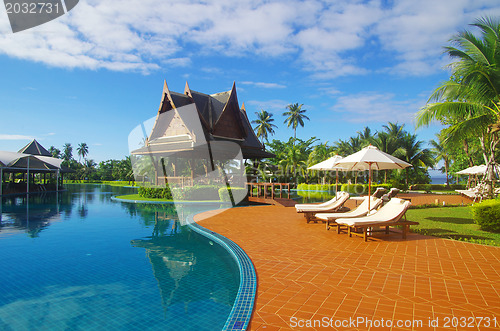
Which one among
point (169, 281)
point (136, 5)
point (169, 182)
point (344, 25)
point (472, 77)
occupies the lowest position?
point (169, 281)

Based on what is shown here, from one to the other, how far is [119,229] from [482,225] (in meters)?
11.8

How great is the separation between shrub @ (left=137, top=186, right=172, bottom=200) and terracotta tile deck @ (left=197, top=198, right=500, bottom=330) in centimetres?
1335

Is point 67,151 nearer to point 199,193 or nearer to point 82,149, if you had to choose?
point 82,149

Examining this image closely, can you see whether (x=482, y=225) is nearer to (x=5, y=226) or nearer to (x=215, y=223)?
(x=215, y=223)

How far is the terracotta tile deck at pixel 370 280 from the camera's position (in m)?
3.42

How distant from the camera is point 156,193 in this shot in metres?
20.5

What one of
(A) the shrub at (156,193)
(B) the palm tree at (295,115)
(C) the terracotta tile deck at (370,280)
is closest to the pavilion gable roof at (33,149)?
(A) the shrub at (156,193)

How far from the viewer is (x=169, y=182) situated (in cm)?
2089

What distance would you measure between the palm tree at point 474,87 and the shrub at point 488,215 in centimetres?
346

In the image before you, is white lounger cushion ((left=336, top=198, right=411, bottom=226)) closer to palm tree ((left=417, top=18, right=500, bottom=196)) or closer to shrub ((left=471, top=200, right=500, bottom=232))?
shrub ((left=471, top=200, right=500, bottom=232))

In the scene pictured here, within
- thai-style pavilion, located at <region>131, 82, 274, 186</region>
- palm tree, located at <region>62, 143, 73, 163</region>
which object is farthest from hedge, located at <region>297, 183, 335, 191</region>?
palm tree, located at <region>62, 143, 73, 163</region>

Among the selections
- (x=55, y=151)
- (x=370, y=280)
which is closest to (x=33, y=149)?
(x=370, y=280)

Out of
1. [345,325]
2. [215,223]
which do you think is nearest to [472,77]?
[215,223]

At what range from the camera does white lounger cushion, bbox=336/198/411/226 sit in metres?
7.23
